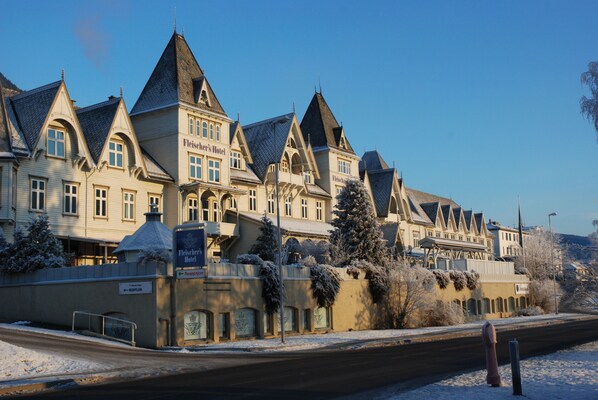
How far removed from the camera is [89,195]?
41062 millimetres

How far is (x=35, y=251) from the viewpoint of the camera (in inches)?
1300

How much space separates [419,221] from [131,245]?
48338 millimetres

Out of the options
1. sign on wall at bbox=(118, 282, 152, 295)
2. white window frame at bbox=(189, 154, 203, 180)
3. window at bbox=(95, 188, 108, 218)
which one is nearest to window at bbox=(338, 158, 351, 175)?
white window frame at bbox=(189, 154, 203, 180)

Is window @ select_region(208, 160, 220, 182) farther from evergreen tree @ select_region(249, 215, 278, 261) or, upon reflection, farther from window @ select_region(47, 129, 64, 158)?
window @ select_region(47, 129, 64, 158)

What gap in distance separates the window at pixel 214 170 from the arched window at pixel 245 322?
16.4 metres

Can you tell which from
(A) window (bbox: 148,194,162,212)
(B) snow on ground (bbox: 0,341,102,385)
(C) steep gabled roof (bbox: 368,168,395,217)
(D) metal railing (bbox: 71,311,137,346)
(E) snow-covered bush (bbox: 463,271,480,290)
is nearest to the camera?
(B) snow on ground (bbox: 0,341,102,385)

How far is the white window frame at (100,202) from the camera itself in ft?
136

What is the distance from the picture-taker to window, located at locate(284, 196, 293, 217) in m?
56.8

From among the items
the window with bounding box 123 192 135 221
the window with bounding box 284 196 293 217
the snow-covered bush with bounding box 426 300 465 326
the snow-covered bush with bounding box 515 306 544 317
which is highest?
the window with bounding box 284 196 293 217

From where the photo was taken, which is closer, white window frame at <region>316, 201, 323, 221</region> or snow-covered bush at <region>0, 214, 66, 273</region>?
snow-covered bush at <region>0, 214, 66, 273</region>

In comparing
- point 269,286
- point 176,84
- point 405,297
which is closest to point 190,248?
point 269,286

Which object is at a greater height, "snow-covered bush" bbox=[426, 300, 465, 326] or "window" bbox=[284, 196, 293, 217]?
"window" bbox=[284, 196, 293, 217]

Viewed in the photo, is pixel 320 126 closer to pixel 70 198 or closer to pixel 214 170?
pixel 214 170

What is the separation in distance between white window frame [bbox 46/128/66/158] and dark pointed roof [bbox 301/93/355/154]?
2643 centimetres
